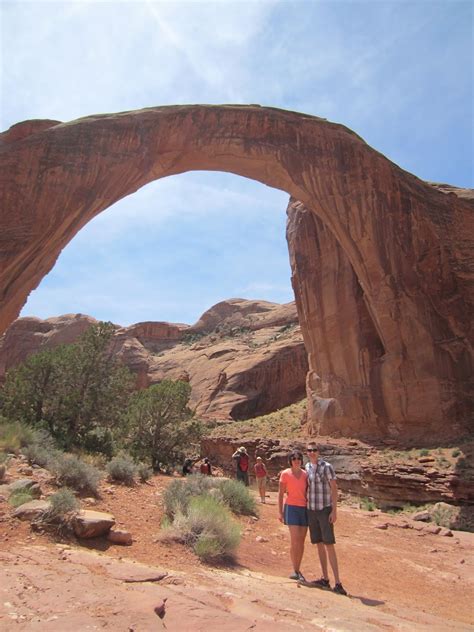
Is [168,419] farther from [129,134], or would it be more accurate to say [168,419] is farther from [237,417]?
[237,417]

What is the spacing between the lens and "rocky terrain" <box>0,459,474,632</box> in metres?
3.46

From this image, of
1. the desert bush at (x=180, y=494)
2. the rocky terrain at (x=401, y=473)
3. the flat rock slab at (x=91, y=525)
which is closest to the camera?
the flat rock slab at (x=91, y=525)

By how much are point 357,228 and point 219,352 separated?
25560 millimetres

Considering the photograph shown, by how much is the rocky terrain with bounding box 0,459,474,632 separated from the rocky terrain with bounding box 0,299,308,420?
13828 millimetres

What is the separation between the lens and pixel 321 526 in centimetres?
554

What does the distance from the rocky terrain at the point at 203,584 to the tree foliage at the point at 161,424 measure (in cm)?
897

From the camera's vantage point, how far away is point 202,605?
12.5 ft

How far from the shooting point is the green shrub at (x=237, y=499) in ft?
30.9

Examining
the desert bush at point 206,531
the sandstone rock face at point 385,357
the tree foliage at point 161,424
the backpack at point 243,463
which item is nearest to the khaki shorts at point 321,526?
the desert bush at point 206,531

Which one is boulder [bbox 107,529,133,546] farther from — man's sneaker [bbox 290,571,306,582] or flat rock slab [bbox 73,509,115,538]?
man's sneaker [bbox 290,571,306,582]

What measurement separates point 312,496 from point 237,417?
2837cm

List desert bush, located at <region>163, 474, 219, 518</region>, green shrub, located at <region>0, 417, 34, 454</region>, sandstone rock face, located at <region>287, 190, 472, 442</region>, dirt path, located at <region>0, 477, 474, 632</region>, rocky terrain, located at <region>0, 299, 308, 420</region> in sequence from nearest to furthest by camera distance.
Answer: dirt path, located at <region>0, 477, 474, 632</region> < desert bush, located at <region>163, 474, 219, 518</region> < green shrub, located at <region>0, 417, 34, 454</region> < sandstone rock face, located at <region>287, 190, 472, 442</region> < rocky terrain, located at <region>0, 299, 308, 420</region>

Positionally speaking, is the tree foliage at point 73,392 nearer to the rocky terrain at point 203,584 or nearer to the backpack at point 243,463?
the backpack at point 243,463

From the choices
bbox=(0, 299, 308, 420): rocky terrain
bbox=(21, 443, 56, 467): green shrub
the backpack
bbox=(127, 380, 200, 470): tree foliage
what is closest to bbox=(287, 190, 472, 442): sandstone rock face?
bbox=(127, 380, 200, 470): tree foliage
